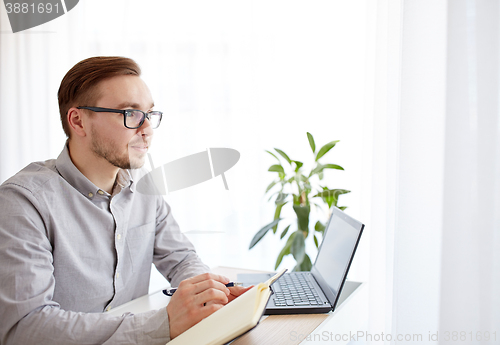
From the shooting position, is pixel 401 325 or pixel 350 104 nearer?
pixel 401 325

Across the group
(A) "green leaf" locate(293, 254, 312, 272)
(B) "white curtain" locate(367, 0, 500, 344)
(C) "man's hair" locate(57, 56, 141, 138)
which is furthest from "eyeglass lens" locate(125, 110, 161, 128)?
(A) "green leaf" locate(293, 254, 312, 272)

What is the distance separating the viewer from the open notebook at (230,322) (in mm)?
625

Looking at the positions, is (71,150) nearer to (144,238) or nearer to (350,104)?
(144,238)

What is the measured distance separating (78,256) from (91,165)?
266mm

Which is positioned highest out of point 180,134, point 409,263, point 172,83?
point 172,83

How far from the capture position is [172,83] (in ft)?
7.72

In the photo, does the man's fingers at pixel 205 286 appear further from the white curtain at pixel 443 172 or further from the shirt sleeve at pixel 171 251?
the white curtain at pixel 443 172

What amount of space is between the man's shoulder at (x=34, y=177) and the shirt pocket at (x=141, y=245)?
27 centimetres

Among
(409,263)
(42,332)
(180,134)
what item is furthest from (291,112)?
(42,332)

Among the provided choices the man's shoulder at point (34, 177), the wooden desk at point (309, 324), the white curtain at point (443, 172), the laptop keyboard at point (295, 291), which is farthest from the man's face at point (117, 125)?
the white curtain at point (443, 172)

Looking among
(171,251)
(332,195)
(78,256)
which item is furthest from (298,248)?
(78,256)

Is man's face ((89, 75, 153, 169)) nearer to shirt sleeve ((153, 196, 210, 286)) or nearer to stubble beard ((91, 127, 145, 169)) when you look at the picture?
stubble beard ((91, 127, 145, 169))

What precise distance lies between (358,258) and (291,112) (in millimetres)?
844

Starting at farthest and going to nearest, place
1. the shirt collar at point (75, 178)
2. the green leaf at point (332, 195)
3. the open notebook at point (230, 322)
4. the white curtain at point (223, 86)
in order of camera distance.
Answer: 1. the white curtain at point (223, 86)
2. the green leaf at point (332, 195)
3. the shirt collar at point (75, 178)
4. the open notebook at point (230, 322)
